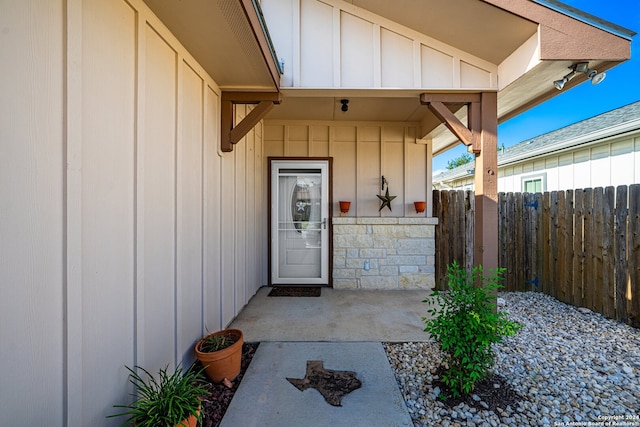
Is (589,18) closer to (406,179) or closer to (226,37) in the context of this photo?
(406,179)

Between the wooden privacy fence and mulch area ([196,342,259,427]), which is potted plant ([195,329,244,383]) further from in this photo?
the wooden privacy fence

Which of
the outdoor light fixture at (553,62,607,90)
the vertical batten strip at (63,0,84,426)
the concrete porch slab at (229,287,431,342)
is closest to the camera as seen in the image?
the vertical batten strip at (63,0,84,426)

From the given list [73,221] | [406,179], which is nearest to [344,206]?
[406,179]

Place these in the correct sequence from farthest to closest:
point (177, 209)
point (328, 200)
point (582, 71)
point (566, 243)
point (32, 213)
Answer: point (328, 200) → point (566, 243) → point (582, 71) → point (177, 209) → point (32, 213)

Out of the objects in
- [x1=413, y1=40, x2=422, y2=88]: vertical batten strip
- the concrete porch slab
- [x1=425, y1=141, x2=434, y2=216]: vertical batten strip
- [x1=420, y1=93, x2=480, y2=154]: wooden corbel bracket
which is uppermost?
[x1=413, y1=40, x2=422, y2=88]: vertical batten strip

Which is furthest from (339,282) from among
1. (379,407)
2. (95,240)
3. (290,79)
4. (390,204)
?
(95,240)

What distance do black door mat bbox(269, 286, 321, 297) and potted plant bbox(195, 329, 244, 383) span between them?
6.12 feet

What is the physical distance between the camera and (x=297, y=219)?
4512 mm

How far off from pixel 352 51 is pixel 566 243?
3.80 m

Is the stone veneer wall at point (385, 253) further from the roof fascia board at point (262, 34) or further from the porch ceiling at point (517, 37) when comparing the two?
the roof fascia board at point (262, 34)

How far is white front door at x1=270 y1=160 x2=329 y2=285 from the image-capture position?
176 inches

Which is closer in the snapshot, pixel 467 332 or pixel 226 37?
pixel 467 332

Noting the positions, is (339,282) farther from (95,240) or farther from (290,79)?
(95,240)

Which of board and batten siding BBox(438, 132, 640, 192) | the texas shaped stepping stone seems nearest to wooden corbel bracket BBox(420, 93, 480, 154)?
the texas shaped stepping stone
